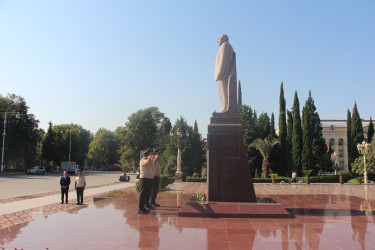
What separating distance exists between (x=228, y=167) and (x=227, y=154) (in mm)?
374

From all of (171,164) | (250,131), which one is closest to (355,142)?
(250,131)

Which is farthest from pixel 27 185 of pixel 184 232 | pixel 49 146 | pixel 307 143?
pixel 49 146

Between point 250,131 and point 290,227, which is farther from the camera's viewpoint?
point 250,131

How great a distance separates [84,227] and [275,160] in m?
35.7

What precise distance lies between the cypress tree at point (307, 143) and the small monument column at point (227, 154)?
30.2 metres

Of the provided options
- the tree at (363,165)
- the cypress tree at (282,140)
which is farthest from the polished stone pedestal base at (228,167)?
the cypress tree at (282,140)

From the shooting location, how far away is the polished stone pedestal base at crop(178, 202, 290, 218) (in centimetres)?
732

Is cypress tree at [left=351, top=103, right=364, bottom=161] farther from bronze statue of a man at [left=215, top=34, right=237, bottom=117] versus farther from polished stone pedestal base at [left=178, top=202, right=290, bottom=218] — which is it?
polished stone pedestal base at [left=178, top=202, right=290, bottom=218]

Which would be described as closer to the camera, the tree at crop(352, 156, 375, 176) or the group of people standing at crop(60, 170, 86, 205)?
the group of people standing at crop(60, 170, 86, 205)

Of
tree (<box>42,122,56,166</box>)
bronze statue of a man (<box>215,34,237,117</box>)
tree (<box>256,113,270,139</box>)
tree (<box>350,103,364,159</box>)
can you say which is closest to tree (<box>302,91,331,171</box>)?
tree (<box>350,103,364,159</box>)

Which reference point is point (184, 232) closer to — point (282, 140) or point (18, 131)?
point (282, 140)

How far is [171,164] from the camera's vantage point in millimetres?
36406

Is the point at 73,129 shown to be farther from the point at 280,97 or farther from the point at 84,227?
the point at 84,227

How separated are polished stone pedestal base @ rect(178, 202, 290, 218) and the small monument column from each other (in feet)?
2.25
